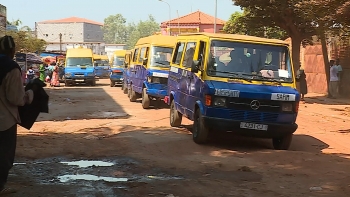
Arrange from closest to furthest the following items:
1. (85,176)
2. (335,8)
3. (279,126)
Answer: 1. (85,176)
2. (279,126)
3. (335,8)

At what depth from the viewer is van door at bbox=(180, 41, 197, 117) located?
34.6ft

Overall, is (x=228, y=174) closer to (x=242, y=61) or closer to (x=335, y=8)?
(x=242, y=61)

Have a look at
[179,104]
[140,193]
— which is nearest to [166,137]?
[179,104]

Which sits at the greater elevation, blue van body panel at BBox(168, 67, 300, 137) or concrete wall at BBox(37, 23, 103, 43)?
concrete wall at BBox(37, 23, 103, 43)

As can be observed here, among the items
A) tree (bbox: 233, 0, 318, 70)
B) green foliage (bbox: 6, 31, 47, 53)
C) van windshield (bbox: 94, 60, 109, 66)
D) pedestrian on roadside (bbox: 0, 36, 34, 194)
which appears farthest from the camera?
green foliage (bbox: 6, 31, 47, 53)

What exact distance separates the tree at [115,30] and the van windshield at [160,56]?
176 metres

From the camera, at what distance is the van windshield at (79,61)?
33.6 meters

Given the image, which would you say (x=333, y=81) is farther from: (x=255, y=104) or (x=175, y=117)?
(x=255, y=104)

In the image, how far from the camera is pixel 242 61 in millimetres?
9742

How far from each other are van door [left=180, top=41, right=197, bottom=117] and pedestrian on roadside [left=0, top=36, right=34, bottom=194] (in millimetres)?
5146

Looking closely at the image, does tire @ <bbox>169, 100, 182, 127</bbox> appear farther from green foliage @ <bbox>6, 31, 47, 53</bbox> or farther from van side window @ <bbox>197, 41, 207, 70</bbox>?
green foliage @ <bbox>6, 31, 47, 53</bbox>

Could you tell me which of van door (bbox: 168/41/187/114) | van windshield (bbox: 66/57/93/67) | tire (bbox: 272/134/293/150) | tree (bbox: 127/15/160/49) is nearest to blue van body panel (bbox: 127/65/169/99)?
van door (bbox: 168/41/187/114)

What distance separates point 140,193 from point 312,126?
8.67 meters

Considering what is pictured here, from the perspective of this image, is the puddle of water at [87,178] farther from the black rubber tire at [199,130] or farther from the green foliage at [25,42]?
the green foliage at [25,42]
